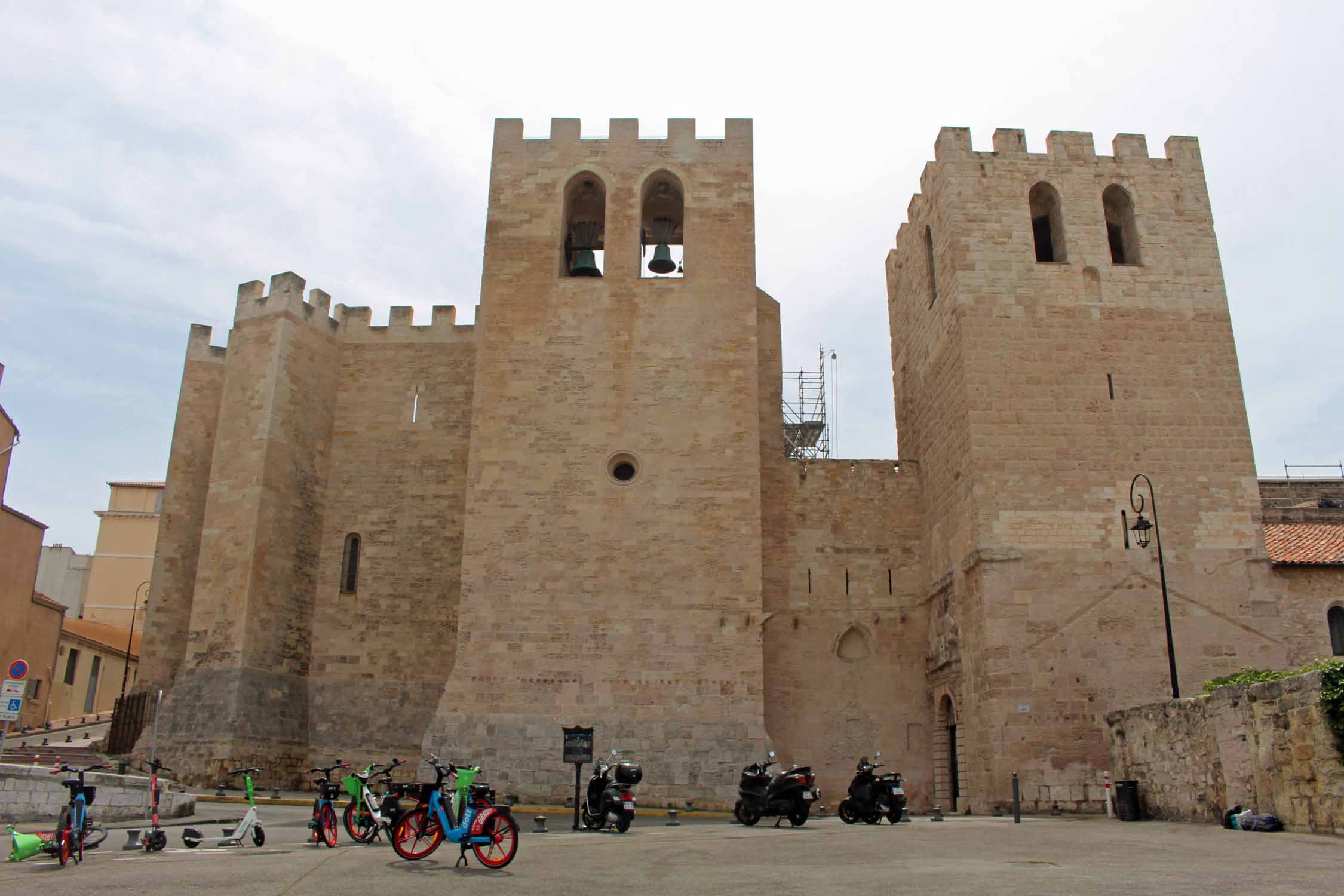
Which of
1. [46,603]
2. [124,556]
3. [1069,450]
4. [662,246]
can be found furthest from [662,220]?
[124,556]

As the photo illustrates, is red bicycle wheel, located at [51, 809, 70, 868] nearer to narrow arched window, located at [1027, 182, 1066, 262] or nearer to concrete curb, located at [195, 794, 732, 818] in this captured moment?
concrete curb, located at [195, 794, 732, 818]

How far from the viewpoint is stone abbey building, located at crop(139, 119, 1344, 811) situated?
15211 mm

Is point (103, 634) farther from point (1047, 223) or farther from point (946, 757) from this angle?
point (1047, 223)

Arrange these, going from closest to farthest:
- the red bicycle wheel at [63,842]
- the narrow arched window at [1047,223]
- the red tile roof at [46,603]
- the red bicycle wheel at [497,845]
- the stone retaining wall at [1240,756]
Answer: the red bicycle wheel at [497,845]
the red bicycle wheel at [63,842]
the stone retaining wall at [1240,756]
the narrow arched window at [1047,223]
the red tile roof at [46,603]

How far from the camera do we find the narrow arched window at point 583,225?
18.5 metres

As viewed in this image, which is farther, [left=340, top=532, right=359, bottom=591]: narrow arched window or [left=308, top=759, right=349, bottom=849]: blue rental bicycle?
[left=340, top=532, right=359, bottom=591]: narrow arched window

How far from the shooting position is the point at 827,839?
9.59m

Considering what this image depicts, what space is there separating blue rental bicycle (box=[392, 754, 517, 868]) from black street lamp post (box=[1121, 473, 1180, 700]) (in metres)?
8.91

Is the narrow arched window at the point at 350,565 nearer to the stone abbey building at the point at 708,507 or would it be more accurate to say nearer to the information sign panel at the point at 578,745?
the stone abbey building at the point at 708,507

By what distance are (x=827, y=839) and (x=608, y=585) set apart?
7272 mm

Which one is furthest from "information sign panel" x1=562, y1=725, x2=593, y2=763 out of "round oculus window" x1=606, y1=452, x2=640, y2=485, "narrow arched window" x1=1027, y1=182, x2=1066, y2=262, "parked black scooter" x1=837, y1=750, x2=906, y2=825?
"narrow arched window" x1=1027, y1=182, x2=1066, y2=262

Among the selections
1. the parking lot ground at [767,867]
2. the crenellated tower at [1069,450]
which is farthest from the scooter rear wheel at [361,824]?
the crenellated tower at [1069,450]

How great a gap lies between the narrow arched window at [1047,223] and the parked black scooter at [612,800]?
10.9 m

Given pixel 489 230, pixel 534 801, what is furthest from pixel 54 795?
pixel 489 230
